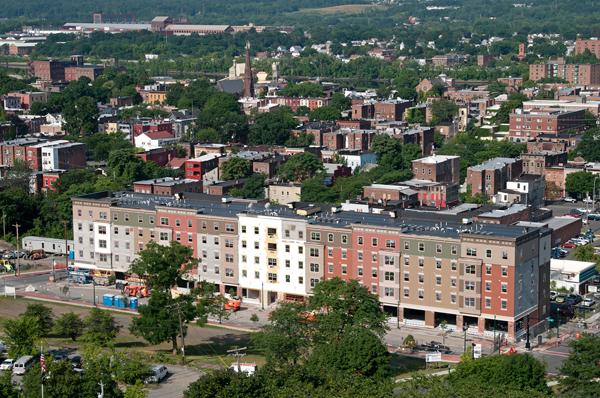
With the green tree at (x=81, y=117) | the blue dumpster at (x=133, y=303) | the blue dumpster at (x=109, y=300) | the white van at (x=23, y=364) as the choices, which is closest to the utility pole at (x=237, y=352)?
the white van at (x=23, y=364)

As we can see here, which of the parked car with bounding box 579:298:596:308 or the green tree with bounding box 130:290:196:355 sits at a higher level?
the green tree with bounding box 130:290:196:355

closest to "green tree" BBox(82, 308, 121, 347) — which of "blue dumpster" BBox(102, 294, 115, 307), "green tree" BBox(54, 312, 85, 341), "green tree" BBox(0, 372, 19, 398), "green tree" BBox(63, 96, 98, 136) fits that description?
"green tree" BBox(54, 312, 85, 341)

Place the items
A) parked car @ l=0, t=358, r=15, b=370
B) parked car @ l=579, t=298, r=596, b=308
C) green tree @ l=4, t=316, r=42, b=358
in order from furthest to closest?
parked car @ l=579, t=298, r=596, b=308
green tree @ l=4, t=316, r=42, b=358
parked car @ l=0, t=358, r=15, b=370

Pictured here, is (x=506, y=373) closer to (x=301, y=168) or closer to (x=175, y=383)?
(x=175, y=383)

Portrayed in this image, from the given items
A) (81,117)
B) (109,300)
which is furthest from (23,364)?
(81,117)

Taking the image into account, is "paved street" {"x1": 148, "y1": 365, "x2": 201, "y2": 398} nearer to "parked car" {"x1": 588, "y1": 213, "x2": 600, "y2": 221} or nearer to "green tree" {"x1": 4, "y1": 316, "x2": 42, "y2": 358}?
"green tree" {"x1": 4, "y1": 316, "x2": 42, "y2": 358}

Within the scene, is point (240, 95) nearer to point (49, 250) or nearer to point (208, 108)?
point (208, 108)

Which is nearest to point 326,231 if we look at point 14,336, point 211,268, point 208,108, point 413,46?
point 211,268
